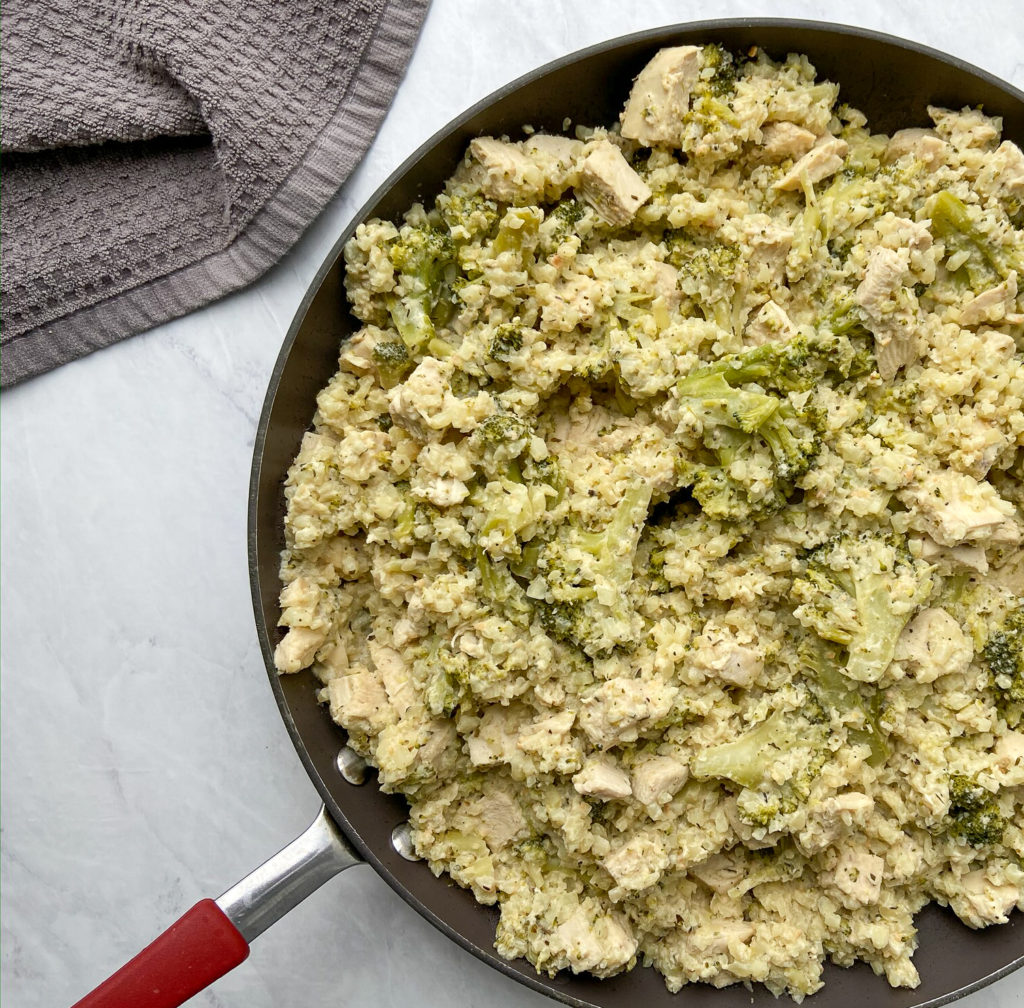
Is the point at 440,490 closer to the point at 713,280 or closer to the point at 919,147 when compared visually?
Answer: the point at 713,280

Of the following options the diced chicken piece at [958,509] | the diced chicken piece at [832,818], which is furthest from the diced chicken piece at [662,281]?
the diced chicken piece at [832,818]

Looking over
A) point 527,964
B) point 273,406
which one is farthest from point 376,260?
point 527,964

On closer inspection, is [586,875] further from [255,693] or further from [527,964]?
[255,693]

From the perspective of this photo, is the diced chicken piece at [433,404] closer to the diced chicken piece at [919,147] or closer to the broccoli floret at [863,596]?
the broccoli floret at [863,596]

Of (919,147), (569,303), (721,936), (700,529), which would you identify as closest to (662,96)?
(569,303)

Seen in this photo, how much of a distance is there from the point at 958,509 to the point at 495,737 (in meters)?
1.41

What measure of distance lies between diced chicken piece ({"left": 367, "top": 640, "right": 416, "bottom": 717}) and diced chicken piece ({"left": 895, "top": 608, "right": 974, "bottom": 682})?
4.47 ft

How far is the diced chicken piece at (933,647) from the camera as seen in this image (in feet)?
7.64

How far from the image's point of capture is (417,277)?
8.20 feet

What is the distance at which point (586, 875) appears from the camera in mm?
2553

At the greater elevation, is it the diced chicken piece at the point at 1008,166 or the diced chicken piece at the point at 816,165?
the diced chicken piece at the point at 816,165

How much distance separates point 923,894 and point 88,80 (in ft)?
12.2

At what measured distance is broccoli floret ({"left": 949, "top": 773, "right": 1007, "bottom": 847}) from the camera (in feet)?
7.70

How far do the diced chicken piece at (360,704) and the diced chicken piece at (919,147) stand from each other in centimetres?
221
